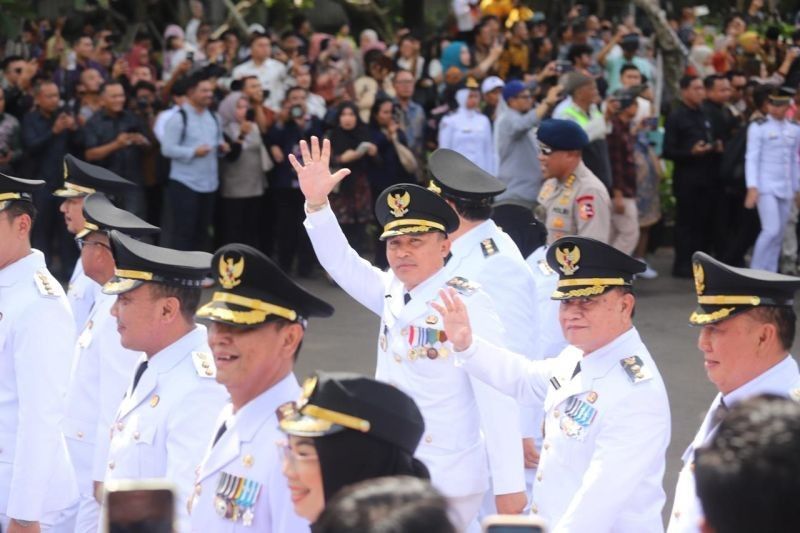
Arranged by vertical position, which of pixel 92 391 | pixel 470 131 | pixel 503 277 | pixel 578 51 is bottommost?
pixel 92 391

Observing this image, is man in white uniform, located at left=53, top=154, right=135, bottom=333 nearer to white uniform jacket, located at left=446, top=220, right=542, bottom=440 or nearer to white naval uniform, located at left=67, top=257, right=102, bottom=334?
white naval uniform, located at left=67, top=257, right=102, bottom=334

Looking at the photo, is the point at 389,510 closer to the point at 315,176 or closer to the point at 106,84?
the point at 315,176

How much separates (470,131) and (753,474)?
1268cm

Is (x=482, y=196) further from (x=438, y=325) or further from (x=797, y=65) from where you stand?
(x=797, y=65)

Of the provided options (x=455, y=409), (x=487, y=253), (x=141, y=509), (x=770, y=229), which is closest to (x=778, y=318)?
(x=455, y=409)

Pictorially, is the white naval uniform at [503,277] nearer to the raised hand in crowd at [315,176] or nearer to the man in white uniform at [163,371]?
the raised hand in crowd at [315,176]

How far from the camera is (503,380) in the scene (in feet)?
17.6

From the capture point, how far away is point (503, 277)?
21.3ft

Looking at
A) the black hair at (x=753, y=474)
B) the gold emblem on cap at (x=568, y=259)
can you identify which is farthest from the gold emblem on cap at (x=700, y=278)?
the black hair at (x=753, y=474)

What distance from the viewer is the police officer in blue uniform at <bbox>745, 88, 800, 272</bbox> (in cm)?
1420

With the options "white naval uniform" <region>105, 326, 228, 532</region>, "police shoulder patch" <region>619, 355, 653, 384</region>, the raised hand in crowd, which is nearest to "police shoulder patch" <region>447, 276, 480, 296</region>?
the raised hand in crowd

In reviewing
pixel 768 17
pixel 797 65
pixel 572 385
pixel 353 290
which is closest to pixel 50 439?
pixel 353 290

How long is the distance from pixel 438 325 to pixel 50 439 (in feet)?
5.24

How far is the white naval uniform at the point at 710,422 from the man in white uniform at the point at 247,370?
125 centimetres
